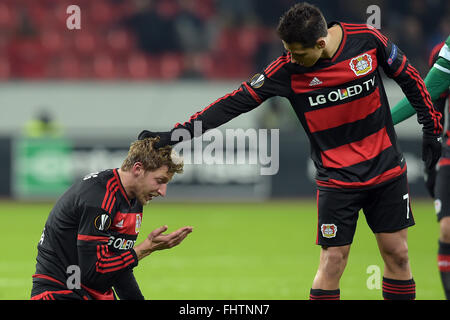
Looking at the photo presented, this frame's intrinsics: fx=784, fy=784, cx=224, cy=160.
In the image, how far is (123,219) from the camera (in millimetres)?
4352

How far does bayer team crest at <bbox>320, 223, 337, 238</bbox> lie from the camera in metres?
4.61

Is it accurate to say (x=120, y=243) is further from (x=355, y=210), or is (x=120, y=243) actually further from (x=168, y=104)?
(x=168, y=104)

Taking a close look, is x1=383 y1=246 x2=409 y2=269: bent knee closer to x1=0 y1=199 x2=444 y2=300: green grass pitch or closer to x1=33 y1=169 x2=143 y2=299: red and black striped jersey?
x1=33 y1=169 x2=143 y2=299: red and black striped jersey

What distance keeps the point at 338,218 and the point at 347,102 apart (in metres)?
0.68

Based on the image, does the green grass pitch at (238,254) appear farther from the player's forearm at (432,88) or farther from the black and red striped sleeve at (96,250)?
the black and red striped sleeve at (96,250)

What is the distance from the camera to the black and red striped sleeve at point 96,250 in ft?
13.5

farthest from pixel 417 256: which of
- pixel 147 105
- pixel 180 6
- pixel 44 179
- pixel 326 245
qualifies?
pixel 180 6

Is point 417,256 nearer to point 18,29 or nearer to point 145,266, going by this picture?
point 145,266

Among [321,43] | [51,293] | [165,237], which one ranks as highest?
[321,43]

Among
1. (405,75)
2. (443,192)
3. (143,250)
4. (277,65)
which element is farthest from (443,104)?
(143,250)

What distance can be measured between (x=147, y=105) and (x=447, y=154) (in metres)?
10.9

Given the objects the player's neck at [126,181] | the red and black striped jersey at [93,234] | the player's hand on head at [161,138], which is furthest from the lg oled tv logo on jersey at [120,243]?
the player's hand on head at [161,138]

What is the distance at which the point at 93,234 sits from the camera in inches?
161

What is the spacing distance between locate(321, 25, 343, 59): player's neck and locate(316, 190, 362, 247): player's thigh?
32.2 inches
